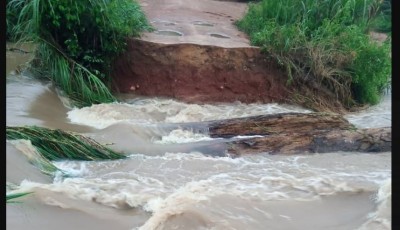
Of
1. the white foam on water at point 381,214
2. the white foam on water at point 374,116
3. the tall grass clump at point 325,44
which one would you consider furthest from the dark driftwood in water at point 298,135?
the tall grass clump at point 325,44

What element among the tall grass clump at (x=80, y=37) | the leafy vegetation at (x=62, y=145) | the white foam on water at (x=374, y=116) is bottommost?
the white foam on water at (x=374, y=116)

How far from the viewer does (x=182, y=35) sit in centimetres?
455

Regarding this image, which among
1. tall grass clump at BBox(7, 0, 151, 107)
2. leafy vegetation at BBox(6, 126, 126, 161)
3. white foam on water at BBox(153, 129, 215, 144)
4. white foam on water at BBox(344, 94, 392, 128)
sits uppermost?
tall grass clump at BBox(7, 0, 151, 107)

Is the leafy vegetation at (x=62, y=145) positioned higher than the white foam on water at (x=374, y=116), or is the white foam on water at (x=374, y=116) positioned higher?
the leafy vegetation at (x=62, y=145)

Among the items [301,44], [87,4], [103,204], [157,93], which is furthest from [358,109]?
[103,204]

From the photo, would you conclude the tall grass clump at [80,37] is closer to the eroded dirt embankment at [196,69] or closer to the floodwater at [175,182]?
the eroded dirt embankment at [196,69]

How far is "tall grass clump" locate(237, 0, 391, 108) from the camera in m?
4.27

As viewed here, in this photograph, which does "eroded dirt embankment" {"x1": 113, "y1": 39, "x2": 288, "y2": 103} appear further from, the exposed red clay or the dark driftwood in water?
the dark driftwood in water

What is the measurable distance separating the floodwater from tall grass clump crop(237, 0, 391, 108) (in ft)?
2.31

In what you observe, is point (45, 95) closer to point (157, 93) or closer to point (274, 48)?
point (157, 93)

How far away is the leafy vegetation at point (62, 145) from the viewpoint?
2660 mm

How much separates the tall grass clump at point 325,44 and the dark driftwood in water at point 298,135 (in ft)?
3.15

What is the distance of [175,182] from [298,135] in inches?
32.6

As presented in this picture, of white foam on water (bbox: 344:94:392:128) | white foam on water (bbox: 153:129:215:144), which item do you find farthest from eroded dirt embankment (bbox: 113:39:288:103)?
white foam on water (bbox: 153:129:215:144)
